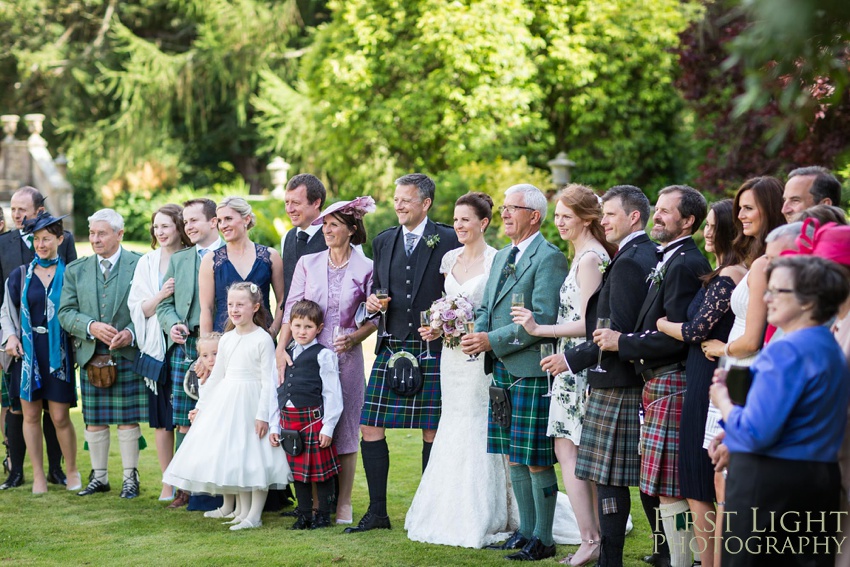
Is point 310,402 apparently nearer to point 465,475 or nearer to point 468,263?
point 465,475

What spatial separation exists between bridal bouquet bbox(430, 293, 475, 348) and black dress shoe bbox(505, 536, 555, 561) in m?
1.28

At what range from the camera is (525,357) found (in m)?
6.02

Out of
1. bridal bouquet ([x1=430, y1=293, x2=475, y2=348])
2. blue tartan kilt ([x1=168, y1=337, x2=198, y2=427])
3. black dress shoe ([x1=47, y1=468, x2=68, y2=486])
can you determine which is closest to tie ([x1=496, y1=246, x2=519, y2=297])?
bridal bouquet ([x1=430, y1=293, x2=475, y2=348])

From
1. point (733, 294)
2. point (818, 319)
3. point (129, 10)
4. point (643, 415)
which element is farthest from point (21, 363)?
point (129, 10)

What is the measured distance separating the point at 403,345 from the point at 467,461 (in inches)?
33.9

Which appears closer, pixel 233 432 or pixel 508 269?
pixel 508 269

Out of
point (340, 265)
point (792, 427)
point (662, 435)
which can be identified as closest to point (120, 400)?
point (340, 265)

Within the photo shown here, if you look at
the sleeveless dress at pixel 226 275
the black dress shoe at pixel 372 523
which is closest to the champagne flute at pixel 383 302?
the sleeveless dress at pixel 226 275

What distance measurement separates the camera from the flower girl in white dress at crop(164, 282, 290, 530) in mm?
6727

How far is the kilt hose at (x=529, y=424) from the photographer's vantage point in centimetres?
595

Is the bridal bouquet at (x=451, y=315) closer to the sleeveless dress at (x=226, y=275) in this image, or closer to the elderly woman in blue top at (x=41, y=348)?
the sleeveless dress at (x=226, y=275)

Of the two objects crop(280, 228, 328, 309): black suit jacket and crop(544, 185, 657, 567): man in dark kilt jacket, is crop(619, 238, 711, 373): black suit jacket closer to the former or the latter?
crop(544, 185, 657, 567): man in dark kilt jacket

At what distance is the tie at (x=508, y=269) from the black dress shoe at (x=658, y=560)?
1.74 metres

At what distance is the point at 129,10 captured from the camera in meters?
36.1
